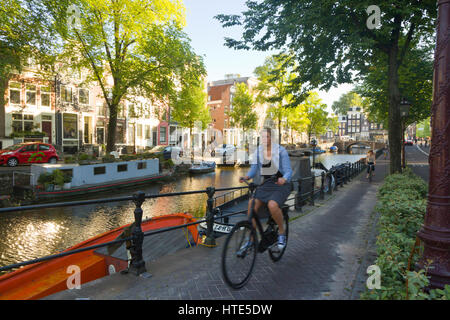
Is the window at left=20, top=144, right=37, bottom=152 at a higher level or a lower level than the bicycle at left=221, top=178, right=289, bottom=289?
higher

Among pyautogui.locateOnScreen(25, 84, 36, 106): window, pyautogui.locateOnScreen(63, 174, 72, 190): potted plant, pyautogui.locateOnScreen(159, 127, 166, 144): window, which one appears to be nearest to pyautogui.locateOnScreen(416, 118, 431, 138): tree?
pyautogui.locateOnScreen(159, 127, 166, 144): window

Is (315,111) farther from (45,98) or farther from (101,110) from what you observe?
(45,98)

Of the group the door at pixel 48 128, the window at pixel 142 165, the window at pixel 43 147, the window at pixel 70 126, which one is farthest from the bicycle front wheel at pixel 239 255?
the window at pixel 70 126

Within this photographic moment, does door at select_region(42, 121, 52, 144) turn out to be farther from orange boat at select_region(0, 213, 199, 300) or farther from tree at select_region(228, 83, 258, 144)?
orange boat at select_region(0, 213, 199, 300)

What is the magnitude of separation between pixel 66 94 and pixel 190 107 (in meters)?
16.5

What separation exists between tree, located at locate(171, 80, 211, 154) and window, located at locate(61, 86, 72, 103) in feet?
37.5

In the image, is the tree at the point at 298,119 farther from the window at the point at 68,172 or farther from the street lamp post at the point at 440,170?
the street lamp post at the point at 440,170

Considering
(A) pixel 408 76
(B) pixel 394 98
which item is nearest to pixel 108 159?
(B) pixel 394 98

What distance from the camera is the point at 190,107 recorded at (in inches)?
928

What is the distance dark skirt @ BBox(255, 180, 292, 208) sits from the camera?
3982mm

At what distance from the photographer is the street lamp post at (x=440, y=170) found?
9.47 ft

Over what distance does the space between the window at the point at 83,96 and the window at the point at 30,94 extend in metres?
5.06

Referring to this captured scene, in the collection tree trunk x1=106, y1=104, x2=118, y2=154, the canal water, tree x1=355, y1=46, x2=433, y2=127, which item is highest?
tree x1=355, y1=46, x2=433, y2=127
